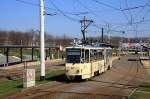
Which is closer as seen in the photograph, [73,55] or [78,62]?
[78,62]

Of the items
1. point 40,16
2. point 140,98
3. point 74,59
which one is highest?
point 40,16

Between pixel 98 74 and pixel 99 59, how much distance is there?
64.7 inches

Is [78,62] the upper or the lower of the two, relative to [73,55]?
lower

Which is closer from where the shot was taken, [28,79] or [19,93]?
[19,93]

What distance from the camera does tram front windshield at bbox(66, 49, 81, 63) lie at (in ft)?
102

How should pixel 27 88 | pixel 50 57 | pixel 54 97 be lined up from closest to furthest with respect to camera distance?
pixel 54 97 → pixel 27 88 → pixel 50 57

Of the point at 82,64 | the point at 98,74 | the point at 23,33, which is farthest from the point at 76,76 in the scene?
the point at 23,33

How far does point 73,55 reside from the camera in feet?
102

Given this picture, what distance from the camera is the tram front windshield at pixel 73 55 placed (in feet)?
102

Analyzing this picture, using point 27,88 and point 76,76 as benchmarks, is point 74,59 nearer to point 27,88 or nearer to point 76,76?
point 76,76

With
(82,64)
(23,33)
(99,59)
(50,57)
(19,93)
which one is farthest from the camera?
(23,33)

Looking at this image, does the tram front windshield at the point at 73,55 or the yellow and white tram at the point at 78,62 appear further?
the tram front windshield at the point at 73,55

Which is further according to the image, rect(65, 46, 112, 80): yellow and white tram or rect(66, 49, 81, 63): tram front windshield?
rect(66, 49, 81, 63): tram front windshield

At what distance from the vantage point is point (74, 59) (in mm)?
31094
